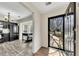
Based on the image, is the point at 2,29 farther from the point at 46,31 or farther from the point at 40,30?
the point at 46,31

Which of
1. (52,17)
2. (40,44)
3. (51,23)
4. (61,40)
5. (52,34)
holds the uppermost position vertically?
(52,17)

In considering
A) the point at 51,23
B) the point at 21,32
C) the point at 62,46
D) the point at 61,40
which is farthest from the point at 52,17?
the point at 21,32

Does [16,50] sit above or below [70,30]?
below

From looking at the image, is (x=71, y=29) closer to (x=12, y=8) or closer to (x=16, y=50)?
(x=12, y=8)

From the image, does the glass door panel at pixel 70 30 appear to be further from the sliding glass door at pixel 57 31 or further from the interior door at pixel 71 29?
the sliding glass door at pixel 57 31

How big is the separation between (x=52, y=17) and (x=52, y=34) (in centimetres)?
74

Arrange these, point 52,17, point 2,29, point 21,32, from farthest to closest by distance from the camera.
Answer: point 21,32
point 2,29
point 52,17

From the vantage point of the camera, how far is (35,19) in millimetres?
3104

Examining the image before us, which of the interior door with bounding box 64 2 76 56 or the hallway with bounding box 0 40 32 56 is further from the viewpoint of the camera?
the hallway with bounding box 0 40 32 56

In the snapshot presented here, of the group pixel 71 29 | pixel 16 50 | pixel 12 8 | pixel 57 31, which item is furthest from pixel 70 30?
pixel 16 50

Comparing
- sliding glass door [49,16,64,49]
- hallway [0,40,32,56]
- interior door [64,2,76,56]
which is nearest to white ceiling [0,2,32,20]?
sliding glass door [49,16,64,49]

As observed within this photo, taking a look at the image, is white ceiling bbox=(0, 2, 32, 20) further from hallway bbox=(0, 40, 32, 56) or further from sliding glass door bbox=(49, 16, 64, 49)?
hallway bbox=(0, 40, 32, 56)

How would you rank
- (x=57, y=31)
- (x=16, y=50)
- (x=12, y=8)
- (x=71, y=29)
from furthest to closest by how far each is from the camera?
(x=16, y=50), (x=57, y=31), (x=12, y=8), (x=71, y=29)

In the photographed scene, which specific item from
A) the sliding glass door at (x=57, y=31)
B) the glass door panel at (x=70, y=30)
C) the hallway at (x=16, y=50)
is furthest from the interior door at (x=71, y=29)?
the hallway at (x=16, y=50)
